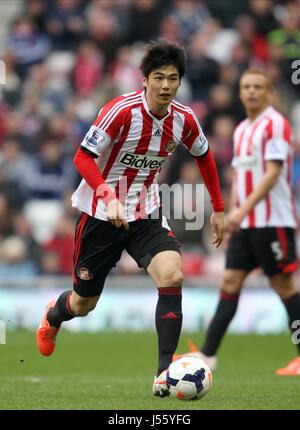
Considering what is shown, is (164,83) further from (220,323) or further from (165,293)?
(220,323)

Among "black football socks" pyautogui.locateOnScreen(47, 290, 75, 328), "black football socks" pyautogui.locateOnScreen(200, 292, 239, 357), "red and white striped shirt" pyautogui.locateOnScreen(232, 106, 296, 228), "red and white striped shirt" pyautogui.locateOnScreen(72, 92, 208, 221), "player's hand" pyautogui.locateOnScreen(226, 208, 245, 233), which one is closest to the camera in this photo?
"red and white striped shirt" pyautogui.locateOnScreen(72, 92, 208, 221)

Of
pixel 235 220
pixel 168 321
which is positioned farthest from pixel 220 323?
pixel 168 321

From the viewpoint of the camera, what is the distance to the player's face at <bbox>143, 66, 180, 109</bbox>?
6.42m

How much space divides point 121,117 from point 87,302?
56.0 inches

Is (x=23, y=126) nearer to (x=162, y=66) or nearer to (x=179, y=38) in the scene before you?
(x=179, y=38)

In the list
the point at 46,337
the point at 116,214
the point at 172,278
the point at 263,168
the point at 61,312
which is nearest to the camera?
the point at 116,214

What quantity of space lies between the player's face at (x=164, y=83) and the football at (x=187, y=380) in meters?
1.63

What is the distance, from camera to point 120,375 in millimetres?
8359

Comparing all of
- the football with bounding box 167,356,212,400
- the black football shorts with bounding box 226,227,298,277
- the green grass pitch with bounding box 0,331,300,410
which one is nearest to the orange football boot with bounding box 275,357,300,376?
the green grass pitch with bounding box 0,331,300,410

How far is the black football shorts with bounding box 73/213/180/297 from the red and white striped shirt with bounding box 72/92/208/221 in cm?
8

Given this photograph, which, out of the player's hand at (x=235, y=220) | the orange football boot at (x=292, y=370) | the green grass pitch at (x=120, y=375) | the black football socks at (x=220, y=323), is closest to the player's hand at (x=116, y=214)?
the green grass pitch at (x=120, y=375)

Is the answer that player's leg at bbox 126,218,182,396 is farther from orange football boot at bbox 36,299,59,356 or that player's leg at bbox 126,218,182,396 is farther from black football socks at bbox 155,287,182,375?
orange football boot at bbox 36,299,59,356

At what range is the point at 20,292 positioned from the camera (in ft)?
43.3

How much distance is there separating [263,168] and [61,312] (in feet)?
7.64
